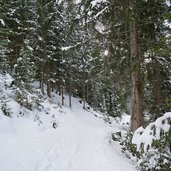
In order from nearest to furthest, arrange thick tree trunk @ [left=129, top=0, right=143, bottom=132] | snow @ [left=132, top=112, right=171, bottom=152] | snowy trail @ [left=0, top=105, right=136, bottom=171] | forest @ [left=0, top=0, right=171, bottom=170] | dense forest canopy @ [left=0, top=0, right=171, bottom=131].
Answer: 1. snow @ [left=132, top=112, right=171, bottom=152]
2. snowy trail @ [left=0, top=105, right=136, bottom=171]
3. forest @ [left=0, top=0, right=171, bottom=170]
4. dense forest canopy @ [left=0, top=0, right=171, bottom=131]
5. thick tree trunk @ [left=129, top=0, right=143, bottom=132]

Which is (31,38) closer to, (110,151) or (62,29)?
(62,29)

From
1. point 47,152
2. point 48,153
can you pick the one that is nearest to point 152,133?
point 48,153

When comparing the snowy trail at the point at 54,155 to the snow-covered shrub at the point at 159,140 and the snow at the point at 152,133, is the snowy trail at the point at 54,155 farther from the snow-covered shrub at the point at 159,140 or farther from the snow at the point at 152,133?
the snow at the point at 152,133

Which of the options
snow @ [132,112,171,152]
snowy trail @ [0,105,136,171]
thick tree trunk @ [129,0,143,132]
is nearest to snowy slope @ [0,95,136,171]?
snowy trail @ [0,105,136,171]

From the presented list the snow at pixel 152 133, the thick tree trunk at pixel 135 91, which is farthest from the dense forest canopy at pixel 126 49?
the snow at pixel 152 133

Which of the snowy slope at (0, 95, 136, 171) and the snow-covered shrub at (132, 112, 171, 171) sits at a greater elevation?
the snow-covered shrub at (132, 112, 171, 171)

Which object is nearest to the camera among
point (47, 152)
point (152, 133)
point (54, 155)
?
point (152, 133)

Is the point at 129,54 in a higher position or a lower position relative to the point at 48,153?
higher

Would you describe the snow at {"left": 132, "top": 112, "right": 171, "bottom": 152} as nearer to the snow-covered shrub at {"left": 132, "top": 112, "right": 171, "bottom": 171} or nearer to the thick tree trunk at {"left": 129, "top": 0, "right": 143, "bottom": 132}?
the snow-covered shrub at {"left": 132, "top": 112, "right": 171, "bottom": 171}

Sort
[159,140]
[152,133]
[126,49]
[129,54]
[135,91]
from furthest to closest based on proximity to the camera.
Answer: [126,49] < [129,54] < [135,91] < [152,133] < [159,140]

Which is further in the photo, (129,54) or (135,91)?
(129,54)

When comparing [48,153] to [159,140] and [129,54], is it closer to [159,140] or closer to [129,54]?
[159,140]

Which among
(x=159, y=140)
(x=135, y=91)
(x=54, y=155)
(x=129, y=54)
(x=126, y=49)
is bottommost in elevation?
(x=54, y=155)

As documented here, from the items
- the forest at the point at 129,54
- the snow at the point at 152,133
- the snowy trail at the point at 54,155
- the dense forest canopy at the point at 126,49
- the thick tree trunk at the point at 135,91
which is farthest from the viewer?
the thick tree trunk at the point at 135,91
